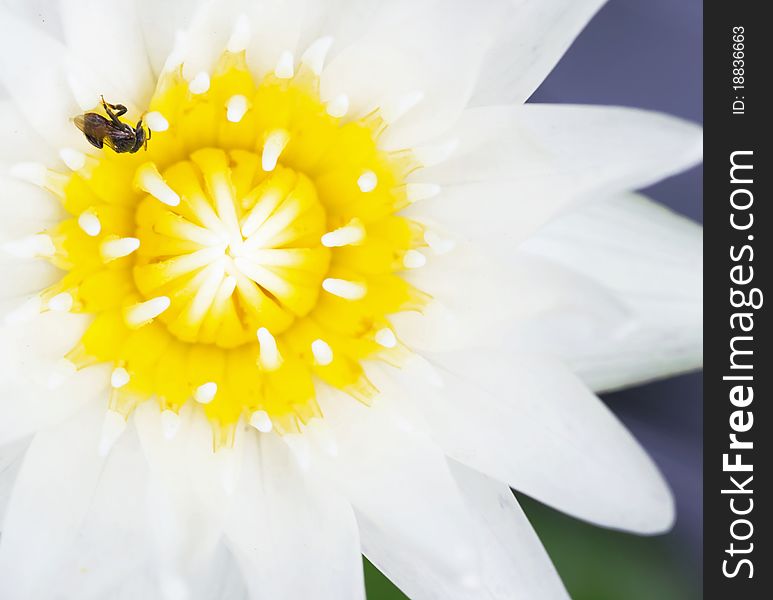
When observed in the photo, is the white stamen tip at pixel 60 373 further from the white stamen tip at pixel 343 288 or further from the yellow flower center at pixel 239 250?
the white stamen tip at pixel 343 288

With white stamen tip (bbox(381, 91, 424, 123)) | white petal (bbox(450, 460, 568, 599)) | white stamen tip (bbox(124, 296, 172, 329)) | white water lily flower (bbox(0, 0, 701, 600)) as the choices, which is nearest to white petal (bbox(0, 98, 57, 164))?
white water lily flower (bbox(0, 0, 701, 600))

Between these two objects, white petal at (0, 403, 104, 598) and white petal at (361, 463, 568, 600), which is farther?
white petal at (361, 463, 568, 600)

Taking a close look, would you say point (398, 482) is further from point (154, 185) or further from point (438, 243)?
point (154, 185)

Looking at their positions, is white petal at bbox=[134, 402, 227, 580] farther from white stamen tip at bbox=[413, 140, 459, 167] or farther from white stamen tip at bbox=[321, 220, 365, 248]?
white stamen tip at bbox=[413, 140, 459, 167]

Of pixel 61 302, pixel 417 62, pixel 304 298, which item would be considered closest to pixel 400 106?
pixel 417 62

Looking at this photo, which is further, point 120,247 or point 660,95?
point 660,95
